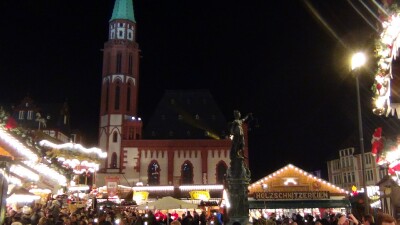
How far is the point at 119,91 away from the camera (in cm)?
5828

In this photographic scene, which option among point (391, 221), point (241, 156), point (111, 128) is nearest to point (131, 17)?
point (111, 128)

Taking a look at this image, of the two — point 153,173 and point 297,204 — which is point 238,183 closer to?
point 297,204

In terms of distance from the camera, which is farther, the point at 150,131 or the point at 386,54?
the point at 150,131

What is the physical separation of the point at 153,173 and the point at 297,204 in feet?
97.1

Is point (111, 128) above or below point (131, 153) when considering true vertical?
above

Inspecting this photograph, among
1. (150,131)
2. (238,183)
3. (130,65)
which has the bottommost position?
(238,183)

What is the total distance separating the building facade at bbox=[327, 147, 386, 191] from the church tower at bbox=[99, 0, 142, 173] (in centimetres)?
3427

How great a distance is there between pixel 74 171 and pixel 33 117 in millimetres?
38870

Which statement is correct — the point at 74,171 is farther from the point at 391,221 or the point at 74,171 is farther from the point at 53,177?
the point at 391,221

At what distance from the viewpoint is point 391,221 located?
4699 millimetres

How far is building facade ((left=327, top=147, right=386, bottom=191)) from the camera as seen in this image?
60.5 metres

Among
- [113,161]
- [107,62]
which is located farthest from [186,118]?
[107,62]

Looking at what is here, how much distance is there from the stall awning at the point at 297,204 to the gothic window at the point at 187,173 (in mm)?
26569

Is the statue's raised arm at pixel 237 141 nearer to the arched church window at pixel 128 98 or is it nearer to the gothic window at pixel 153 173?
the gothic window at pixel 153 173
